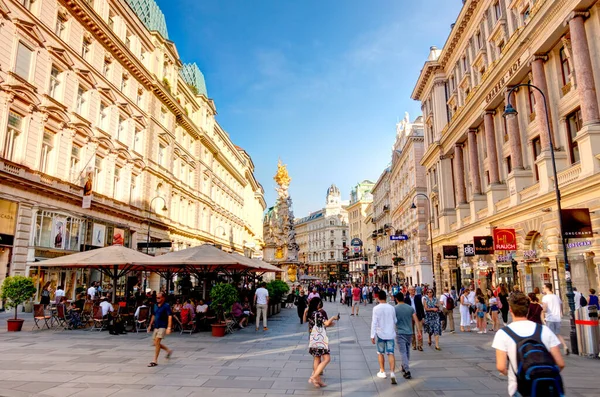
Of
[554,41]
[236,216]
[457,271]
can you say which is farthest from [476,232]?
[236,216]

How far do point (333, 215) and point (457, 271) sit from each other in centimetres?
9885

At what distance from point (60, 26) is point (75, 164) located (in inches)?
337

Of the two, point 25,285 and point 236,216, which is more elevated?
point 236,216

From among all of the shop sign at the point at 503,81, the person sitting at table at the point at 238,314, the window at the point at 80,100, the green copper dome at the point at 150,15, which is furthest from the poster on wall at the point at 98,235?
the shop sign at the point at 503,81

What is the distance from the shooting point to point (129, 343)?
13289 mm

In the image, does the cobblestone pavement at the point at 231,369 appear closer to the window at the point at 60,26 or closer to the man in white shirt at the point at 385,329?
the man in white shirt at the point at 385,329

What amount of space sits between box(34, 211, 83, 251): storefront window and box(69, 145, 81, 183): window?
2660mm

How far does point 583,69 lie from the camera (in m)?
17.9

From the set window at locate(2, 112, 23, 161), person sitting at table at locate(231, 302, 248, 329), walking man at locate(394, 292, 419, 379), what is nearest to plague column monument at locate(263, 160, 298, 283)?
person sitting at table at locate(231, 302, 248, 329)

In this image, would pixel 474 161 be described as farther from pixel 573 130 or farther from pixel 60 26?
pixel 60 26

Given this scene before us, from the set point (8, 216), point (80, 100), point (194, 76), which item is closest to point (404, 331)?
point (8, 216)

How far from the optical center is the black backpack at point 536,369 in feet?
12.4

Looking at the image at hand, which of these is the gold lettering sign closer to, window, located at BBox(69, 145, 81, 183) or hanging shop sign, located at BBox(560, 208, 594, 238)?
window, located at BBox(69, 145, 81, 183)

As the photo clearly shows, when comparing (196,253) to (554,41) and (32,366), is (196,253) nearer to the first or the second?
(32,366)
